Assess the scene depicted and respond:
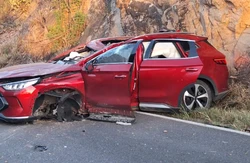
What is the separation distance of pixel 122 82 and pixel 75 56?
151 centimetres

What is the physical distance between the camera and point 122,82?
6.32 meters

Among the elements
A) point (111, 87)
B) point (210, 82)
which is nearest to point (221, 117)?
point (210, 82)

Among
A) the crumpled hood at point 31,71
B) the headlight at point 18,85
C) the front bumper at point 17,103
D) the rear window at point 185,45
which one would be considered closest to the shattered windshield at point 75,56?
the crumpled hood at point 31,71

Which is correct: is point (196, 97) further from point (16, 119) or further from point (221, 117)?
point (16, 119)

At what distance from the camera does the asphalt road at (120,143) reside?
15.3ft

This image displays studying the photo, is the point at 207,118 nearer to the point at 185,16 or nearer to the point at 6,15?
the point at 185,16

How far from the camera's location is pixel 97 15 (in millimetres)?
14797

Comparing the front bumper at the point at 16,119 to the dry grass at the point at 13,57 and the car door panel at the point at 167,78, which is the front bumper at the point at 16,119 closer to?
the car door panel at the point at 167,78

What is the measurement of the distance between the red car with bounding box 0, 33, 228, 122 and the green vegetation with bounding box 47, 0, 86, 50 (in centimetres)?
768

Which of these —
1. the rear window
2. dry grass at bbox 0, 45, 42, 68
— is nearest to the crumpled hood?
the rear window

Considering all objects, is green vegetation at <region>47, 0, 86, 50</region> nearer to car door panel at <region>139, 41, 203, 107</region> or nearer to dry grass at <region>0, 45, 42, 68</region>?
dry grass at <region>0, 45, 42, 68</region>

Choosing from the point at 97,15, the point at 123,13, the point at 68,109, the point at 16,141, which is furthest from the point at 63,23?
the point at 16,141

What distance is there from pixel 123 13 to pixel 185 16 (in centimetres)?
331

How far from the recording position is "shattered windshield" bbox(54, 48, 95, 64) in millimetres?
6915
